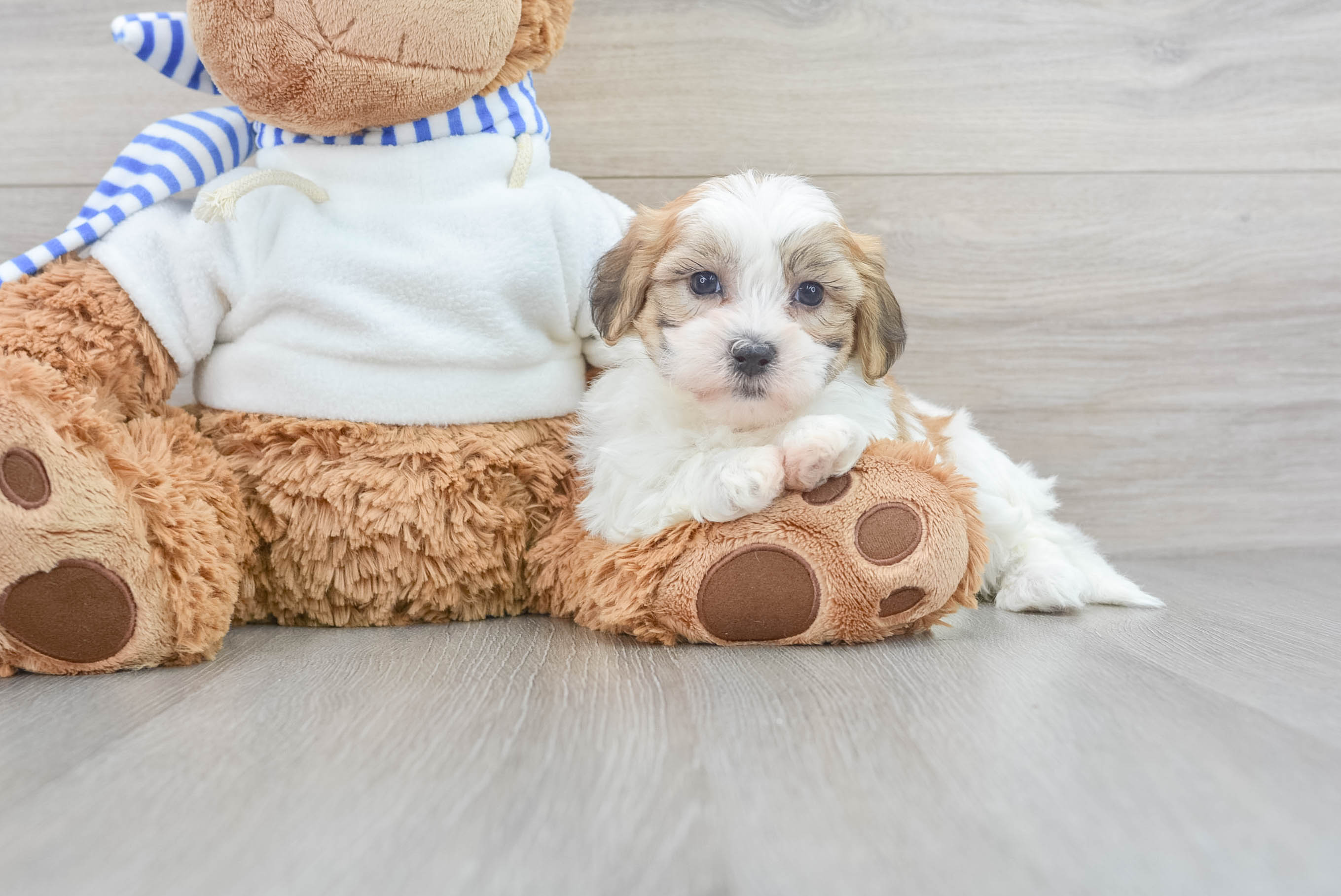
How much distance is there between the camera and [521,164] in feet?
4.57

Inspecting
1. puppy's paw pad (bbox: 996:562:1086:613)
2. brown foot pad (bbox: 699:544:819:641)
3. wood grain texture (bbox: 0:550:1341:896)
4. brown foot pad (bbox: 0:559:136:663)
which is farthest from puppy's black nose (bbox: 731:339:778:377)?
brown foot pad (bbox: 0:559:136:663)

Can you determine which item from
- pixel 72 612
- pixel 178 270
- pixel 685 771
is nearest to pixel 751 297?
pixel 685 771

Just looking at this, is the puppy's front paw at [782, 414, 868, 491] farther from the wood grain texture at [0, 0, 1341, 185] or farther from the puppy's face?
the wood grain texture at [0, 0, 1341, 185]

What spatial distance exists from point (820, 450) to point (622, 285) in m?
0.35

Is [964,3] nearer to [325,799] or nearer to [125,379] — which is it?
[125,379]

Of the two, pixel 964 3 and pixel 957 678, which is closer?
pixel 957 678

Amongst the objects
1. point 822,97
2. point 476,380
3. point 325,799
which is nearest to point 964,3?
point 822,97

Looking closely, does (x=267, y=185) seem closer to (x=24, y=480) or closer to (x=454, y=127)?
(x=454, y=127)

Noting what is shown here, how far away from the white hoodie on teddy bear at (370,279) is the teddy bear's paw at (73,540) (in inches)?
8.2

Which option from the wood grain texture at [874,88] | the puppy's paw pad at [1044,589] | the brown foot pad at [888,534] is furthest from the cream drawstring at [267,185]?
the puppy's paw pad at [1044,589]

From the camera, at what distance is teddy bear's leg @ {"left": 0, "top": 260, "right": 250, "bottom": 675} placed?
3.61 ft

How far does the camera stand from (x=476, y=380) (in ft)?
4.52

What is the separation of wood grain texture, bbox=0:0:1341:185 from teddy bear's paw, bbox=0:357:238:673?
0.79 metres

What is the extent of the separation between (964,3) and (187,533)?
5.10 ft
